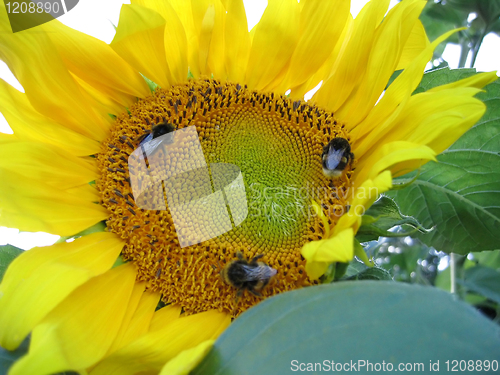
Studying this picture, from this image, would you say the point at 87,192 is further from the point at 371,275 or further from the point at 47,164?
the point at 371,275

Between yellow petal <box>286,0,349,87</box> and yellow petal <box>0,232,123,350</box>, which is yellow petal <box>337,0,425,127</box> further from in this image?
yellow petal <box>0,232,123,350</box>

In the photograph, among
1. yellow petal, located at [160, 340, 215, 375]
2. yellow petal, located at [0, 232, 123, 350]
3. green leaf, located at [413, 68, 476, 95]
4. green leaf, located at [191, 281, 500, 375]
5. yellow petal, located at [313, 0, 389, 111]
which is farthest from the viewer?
green leaf, located at [413, 68, 476, 95]

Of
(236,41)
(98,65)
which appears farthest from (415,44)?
(98,65)

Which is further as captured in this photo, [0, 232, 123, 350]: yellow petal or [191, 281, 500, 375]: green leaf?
[0, 232, 123, 350]: yellow petal

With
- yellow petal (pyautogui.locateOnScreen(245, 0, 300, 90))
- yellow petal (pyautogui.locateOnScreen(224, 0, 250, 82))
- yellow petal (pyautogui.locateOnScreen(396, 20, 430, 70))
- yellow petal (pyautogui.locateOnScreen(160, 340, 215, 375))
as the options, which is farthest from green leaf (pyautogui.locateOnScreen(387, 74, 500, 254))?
→ yellow petal (pyautogui.locateOnScreen(160, 340, 215, 375))

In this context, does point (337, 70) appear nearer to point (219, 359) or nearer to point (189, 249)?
point (189, 249)

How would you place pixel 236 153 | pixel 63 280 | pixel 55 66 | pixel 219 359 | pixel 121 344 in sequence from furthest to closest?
pixel 236 153, pixel 55 66, pixel 121 344, pixel 63 280, pixel 219 359

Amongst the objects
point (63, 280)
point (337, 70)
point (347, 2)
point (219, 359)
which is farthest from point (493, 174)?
point (63, 280)
